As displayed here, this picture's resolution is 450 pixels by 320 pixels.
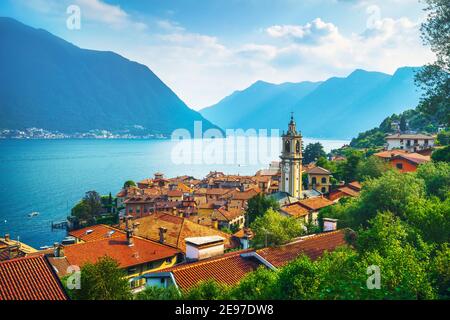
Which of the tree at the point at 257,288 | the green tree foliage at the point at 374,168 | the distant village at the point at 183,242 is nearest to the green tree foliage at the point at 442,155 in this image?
the green tree foliage at the point at 374,168

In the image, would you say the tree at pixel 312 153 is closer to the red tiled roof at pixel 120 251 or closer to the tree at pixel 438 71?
the red tiled roof at pixel 120 251

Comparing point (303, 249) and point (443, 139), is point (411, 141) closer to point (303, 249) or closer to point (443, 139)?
point (443, 139)


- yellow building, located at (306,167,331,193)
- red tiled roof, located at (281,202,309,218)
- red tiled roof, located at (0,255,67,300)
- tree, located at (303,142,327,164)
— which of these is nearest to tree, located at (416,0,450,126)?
red tiled roof, located at (0,255,67,300)

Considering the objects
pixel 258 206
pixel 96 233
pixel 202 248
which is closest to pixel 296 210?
pixel 258 206

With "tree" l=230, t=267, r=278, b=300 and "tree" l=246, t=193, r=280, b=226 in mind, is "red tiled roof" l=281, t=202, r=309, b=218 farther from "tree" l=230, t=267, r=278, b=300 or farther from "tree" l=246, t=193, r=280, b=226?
"tree" l=230, t=267, r=278, b=300
